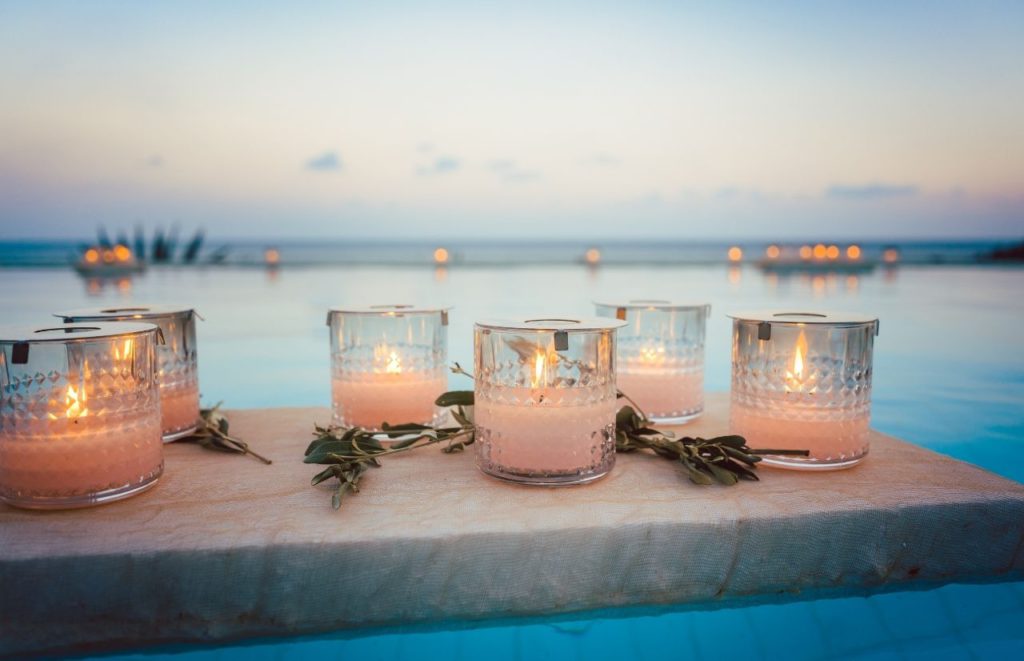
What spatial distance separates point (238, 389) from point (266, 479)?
178 cm

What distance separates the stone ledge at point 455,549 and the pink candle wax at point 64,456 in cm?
4

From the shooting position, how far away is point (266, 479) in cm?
107

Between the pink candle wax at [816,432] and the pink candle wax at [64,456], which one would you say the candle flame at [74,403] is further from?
the pink candle wax at [816,432]

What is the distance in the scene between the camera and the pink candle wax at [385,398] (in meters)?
1.33

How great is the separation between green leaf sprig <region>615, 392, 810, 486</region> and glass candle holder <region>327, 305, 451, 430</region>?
42 cm

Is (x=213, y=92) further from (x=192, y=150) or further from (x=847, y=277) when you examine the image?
(x=847, y=277)

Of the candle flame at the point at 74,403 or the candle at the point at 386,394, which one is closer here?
the candle flame at the point at 74,403

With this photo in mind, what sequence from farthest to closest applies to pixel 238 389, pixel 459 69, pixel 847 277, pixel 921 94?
1. pixel 847 277
2. pixel 459 69
3. pixel 921 94
4. pixel 238 389

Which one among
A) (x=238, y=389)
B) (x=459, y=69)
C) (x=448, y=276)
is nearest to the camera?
(x=238, y=389)

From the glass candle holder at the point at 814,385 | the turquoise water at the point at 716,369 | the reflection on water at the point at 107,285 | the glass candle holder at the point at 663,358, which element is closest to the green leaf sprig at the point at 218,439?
the turquoise water at the point at 716,369

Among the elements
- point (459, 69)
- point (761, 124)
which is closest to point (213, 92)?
point (459, 69)

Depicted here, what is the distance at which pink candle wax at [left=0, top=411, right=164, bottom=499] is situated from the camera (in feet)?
2.99

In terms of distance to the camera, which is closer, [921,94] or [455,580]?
[455,580]

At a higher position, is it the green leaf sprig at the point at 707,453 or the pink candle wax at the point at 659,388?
the pink candle wax at the point at 659,388
